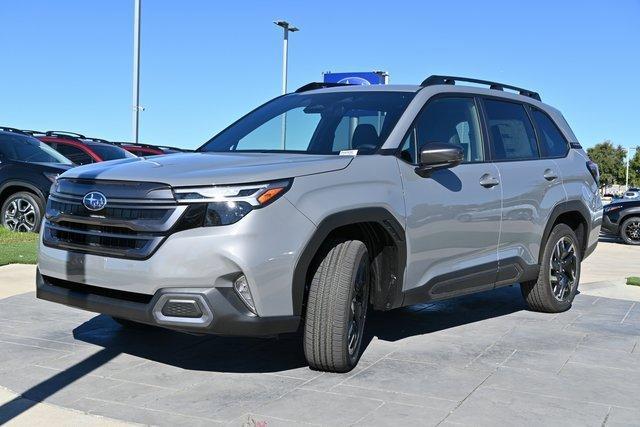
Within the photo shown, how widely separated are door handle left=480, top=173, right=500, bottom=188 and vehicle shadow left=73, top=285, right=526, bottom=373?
1.27 m

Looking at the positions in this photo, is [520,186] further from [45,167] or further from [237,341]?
[45,167]

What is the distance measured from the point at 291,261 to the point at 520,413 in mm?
1453

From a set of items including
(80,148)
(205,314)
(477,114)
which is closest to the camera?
(205,314)

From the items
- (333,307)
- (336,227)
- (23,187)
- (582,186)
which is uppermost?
(582,186)

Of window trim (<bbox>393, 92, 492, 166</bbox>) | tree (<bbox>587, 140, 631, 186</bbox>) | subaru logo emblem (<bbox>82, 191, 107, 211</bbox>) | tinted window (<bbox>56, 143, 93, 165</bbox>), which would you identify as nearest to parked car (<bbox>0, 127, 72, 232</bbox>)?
tinted window (<bbox>56, 143, 93, 165</bbox>)

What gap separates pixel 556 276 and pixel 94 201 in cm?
421

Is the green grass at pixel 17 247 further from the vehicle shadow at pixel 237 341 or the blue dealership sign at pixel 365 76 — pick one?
the blue dealership sign at pixel 365 76

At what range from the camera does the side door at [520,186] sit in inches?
216

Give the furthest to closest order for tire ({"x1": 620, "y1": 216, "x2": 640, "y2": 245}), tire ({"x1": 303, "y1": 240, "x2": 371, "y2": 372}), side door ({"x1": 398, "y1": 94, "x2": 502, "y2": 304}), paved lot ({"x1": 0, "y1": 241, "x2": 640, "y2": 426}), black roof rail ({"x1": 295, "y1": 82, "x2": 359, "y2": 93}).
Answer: tire ({"x1": 620, "y1": 216, "x2": 640, "y2": 245})
black roof rail ({"x1": 295, "y1": 82, "x2": 359, "y2": 93})
side door ({"x1": 398, "y1": 94, "x2": 502, "y2": 304})
tire ({"x1": 303, "y1": 240, "x2": 371, "y2": 372})
paved lot ({"x1": 0, "y1": 241, "x2": 640, "y2": 426})

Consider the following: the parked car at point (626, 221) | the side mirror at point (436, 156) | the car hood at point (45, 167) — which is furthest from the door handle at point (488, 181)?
the parked car at point (626, 221)

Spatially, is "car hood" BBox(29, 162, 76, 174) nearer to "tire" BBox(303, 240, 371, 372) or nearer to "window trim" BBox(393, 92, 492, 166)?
"window trim" BBox(393, 92, 492, 166)

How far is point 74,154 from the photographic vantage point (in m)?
12.8

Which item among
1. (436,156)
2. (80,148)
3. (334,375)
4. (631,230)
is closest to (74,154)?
(80,148)

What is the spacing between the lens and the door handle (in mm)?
5207
